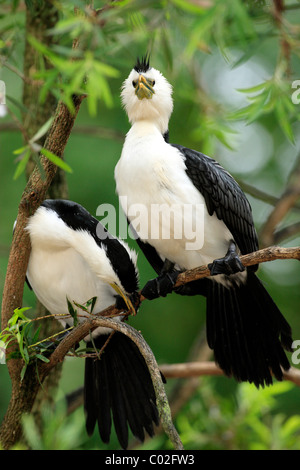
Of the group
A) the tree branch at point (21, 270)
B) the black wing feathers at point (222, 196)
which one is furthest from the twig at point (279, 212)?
the tree branch at point (21, 270)

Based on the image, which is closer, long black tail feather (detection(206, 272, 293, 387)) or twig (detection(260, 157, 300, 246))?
long black tail feather (detection(206, 272, 293, 387))

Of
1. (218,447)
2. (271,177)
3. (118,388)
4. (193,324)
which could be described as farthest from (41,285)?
(271,177)

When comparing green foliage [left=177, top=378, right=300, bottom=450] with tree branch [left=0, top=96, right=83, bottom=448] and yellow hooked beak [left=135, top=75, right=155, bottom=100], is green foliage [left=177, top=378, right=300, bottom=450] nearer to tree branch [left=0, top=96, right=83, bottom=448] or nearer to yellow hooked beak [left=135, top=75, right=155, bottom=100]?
tree branch [left=0, top=96, right=83, bottom=448]

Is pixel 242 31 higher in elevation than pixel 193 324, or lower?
higher

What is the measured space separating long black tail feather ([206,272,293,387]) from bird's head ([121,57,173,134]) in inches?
31.1

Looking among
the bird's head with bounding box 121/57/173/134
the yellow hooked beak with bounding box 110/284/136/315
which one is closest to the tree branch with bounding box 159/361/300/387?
the yellow hooked beak with bounding box 110/284/136/315

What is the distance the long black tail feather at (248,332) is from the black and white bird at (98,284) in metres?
0.37

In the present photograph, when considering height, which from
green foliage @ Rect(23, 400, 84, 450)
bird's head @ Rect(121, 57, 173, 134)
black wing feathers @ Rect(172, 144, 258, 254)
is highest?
bird's head @ Rect(121, 57, 173, 134)

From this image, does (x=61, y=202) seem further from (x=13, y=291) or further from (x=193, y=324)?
(x=193, y=324)

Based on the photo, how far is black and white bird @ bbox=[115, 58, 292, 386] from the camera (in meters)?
2.44

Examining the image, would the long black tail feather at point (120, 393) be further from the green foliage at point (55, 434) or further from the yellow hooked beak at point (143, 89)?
the yellow hooked beak at point (143, 89)
